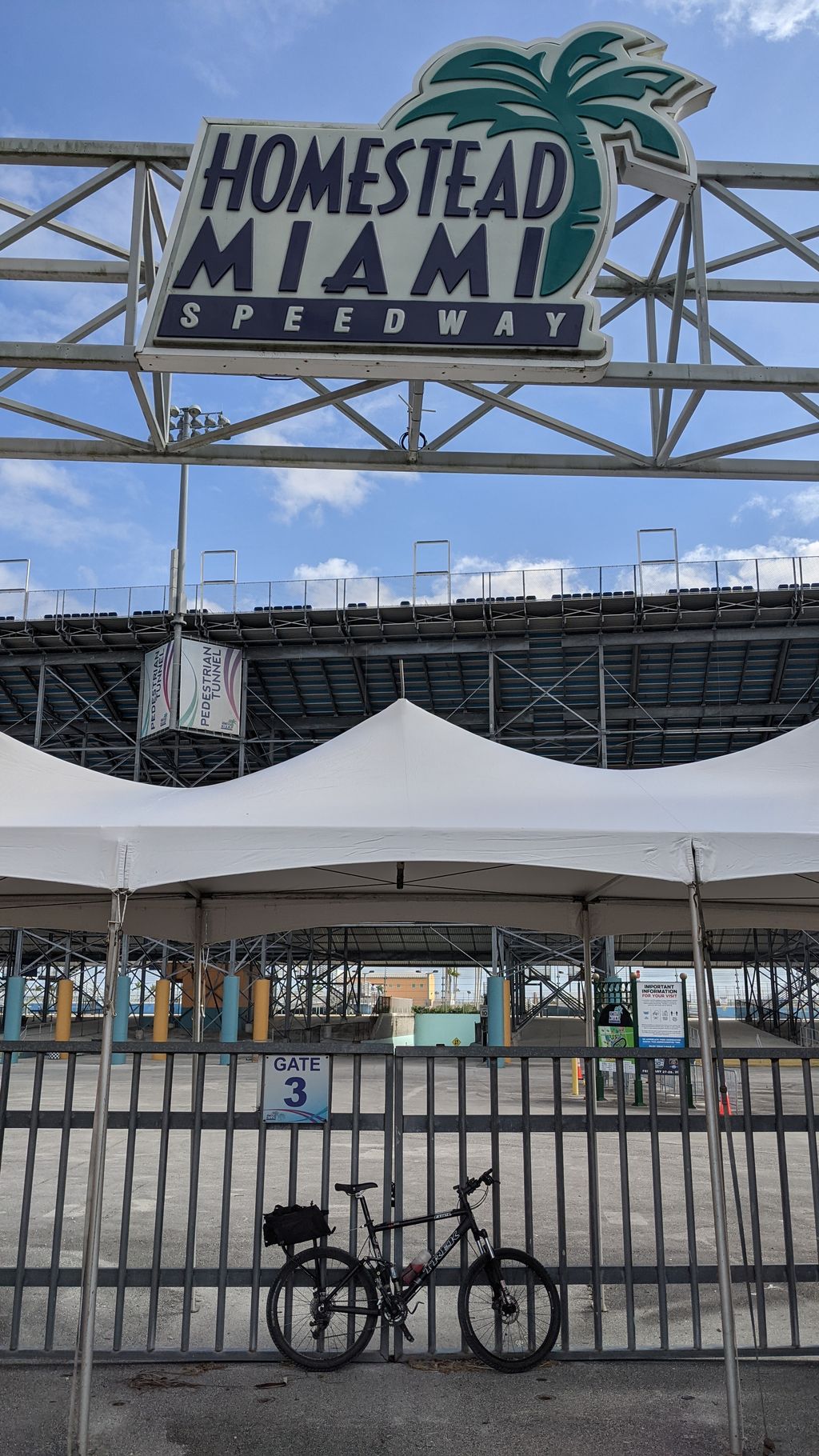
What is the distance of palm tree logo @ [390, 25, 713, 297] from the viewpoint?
6062 millimetres

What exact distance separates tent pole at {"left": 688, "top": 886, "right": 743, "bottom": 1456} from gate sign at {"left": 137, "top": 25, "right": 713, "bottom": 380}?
124 inches

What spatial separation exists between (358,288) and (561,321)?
43.4 inches

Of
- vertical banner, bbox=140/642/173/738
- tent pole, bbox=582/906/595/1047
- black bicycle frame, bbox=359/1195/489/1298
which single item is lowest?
black bicycle frame, bbox=359/1195/489/1298

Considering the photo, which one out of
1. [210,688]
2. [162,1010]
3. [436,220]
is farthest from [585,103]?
[162,1010]

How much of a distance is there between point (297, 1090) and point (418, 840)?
5.12ft

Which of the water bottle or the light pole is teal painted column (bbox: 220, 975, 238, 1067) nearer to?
the light pole

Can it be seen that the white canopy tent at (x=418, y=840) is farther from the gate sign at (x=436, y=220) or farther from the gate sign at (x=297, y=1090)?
the gate sign at (x=436, y=220)

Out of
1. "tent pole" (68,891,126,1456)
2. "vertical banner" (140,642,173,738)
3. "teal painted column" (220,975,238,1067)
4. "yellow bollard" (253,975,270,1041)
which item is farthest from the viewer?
"yellow bollard" (253,975,270,1041)

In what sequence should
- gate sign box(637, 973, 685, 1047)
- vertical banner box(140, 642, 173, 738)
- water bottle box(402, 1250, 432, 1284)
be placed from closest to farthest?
water bottle box(402, 1250, 432, 1284) → gate sign box(637, 973, 685, 1047) → vertical banner box(140, 642, 173, 738)

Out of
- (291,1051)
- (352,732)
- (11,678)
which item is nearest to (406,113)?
(352,732)

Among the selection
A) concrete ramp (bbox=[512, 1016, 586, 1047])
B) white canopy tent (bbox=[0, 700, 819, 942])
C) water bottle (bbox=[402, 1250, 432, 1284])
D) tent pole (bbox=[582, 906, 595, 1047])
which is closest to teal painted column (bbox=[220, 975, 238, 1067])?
concrete ramp (bbox=[512, 1016, 586, 1047])

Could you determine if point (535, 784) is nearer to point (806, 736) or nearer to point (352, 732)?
point (352, 732)

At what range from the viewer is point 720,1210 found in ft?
16.0

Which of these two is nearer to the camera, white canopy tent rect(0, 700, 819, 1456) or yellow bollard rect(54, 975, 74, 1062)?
white canopy tent rect(0, 700, 819, 1456)
